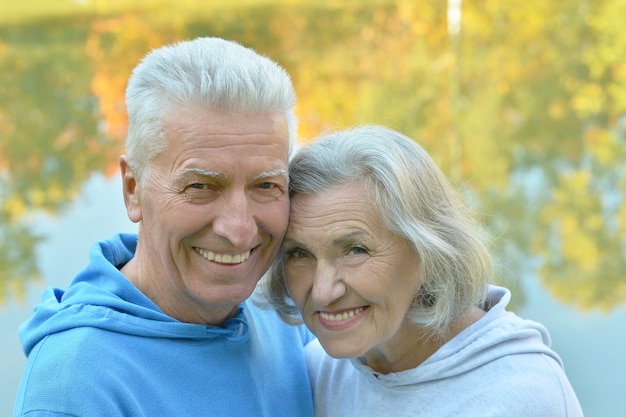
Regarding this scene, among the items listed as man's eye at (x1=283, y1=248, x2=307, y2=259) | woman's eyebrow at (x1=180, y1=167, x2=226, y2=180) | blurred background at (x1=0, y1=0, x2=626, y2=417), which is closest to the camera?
woman's eyebrow at (x1=180, y1=167, x2=226, y2=180)

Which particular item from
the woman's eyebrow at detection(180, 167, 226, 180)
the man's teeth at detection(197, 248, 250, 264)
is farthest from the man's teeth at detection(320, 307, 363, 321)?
the woman's eyebrow at detection(180, 167, 226, 180)

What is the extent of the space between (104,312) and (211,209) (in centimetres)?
30

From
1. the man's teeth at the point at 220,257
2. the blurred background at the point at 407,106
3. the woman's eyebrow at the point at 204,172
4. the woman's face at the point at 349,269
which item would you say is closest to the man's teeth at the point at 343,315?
the woman's face at the point at 349,269

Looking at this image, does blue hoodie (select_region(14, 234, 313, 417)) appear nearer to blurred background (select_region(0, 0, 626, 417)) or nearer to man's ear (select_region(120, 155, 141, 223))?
man's ear (select_region(120, 155, 141, 223))

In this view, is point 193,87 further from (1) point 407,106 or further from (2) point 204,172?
(1) point 407,106

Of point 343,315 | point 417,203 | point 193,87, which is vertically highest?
point 193,87

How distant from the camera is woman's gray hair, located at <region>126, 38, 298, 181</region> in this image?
69.7 inches

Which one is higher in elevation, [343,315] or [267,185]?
[267,185]

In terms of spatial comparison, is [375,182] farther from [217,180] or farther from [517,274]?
[517,274]

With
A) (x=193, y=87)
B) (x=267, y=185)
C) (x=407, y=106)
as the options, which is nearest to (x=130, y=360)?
(x=267, y=185)

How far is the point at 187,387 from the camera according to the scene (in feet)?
6.06

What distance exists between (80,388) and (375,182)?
30.0 inches

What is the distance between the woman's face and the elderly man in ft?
0.27

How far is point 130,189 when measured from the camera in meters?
1.91
